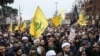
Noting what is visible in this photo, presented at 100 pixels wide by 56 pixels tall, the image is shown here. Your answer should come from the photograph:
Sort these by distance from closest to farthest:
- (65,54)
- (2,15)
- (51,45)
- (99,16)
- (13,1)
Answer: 1. (65,54)
2. (51,45)
3. (13,1)
4. (2,15)
5. (99,16)

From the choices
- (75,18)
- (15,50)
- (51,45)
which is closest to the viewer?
(15,50)

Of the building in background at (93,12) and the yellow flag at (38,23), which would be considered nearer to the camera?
the yellow flag at (38,23)

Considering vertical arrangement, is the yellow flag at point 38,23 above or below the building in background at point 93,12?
above

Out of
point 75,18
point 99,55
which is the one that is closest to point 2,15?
point 75,18

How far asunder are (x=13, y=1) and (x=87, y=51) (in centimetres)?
3551

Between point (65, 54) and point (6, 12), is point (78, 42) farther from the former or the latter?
point (6, 12)

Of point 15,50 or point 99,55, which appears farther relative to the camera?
point 99,55

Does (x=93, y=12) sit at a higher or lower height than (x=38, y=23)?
lower

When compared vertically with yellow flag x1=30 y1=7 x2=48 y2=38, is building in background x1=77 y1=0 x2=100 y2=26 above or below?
below

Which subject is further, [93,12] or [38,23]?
[93,12]

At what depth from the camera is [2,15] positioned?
52656mm

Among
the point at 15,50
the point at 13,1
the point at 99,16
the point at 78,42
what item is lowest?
the point at 99,16

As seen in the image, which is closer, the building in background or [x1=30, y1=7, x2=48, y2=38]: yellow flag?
[x1=30, y1=7, x2=48, y2=38]: yellow flag

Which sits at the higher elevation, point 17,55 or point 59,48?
point 17,55
